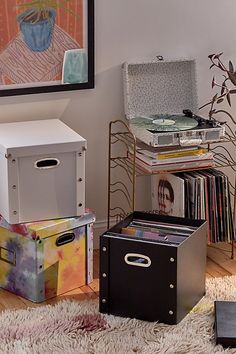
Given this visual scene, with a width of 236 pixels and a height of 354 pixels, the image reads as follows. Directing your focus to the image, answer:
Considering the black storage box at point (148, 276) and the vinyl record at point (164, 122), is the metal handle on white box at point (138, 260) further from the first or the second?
the vinyl record at point (164, 122)

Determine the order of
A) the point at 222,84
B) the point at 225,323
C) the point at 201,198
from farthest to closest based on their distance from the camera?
the point at 222,84 < the point at 201,198 < the point at 225,323

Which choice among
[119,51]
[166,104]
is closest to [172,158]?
[166,104]

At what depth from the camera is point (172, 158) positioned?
3.45 meters

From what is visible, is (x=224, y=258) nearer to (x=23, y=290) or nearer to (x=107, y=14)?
(x=23, y=290)

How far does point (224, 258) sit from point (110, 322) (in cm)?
80

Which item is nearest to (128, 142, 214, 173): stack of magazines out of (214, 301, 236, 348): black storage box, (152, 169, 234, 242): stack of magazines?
(152, 169, 234, 242): stack of magazines

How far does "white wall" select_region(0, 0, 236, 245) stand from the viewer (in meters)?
3.52

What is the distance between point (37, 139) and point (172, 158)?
581 mm

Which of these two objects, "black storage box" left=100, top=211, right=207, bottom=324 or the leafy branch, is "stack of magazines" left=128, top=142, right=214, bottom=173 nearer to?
the leafy branch

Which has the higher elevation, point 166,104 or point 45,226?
point 166,104

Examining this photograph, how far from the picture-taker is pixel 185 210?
11.5 feet

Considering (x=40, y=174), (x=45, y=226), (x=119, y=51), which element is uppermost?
(x=119, y=51)

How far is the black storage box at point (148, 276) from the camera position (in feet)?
9.80

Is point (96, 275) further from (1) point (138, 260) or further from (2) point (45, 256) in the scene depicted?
(1) point (138, 260)
